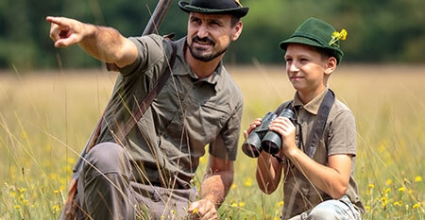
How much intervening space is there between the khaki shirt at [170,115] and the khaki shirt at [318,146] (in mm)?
764

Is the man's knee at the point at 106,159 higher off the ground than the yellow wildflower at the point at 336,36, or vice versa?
the yellow wildflower at the point at 336,36

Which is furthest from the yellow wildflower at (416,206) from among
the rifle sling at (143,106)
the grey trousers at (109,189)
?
the rifle sling at (143,106)

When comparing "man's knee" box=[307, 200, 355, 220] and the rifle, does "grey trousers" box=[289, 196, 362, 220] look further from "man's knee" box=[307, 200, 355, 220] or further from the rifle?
the rifle

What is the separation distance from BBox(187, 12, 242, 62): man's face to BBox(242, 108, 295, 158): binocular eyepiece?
29.7 inches

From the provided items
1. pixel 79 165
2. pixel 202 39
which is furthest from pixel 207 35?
pixel 79 165

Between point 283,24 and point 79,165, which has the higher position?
point 79,165

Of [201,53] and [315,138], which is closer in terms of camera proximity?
[315,138]

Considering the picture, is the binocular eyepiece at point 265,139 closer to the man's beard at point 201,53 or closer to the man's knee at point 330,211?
the man's knee at point 330,211

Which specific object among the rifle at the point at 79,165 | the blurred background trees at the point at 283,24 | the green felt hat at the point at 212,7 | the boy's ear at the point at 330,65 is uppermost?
the green felt hat at the point at 212,7

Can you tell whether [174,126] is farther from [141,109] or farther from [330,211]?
[330,211]

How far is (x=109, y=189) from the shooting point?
5.20m

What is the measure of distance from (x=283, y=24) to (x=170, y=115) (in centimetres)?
5537

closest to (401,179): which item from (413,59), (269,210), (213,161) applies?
(269,210)

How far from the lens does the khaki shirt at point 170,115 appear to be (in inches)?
223
